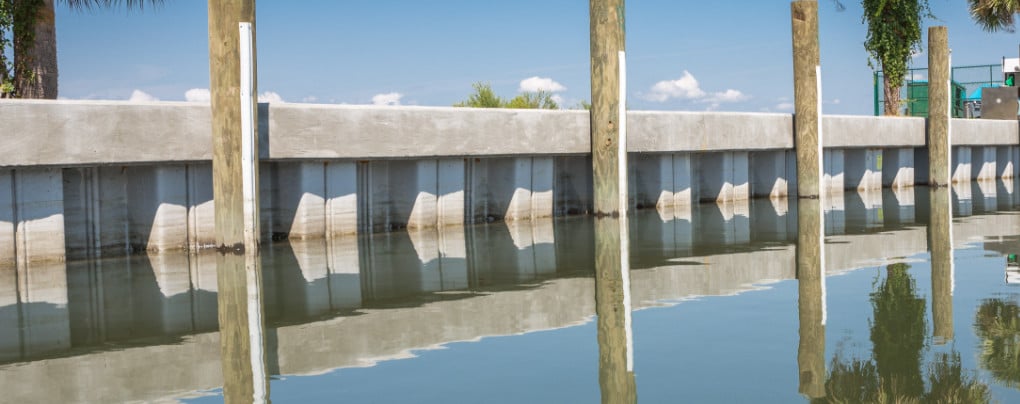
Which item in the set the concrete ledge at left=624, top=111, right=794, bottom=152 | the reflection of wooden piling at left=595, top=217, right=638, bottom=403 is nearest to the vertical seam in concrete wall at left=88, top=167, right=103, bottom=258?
the reflection of wooden piling at left=595, top=217, right=638, bottom=403

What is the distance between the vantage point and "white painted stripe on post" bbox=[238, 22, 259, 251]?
9.54 meters

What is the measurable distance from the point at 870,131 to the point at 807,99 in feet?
10.0

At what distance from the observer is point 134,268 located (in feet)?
29.5

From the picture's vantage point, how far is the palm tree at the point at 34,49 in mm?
13742

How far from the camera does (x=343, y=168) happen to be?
448 inches

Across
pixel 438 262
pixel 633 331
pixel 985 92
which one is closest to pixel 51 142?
pixel 438 262

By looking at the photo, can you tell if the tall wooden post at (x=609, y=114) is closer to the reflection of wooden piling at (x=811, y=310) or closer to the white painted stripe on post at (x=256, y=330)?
the reflection of wooden piling at (x=811, y=310)

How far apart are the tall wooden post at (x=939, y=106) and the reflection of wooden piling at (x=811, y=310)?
8.34 metres

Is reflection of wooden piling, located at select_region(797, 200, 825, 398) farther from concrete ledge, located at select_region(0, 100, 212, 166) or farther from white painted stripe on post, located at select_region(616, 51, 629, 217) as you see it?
concrete ledge, located at select_region(0, 100, 212, 166)

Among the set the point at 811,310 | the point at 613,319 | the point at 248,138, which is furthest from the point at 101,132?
the point at 811,310

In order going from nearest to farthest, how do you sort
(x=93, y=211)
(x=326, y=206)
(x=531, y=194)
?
(x=93, y=211) < (x=326, y=206) < (x=531, y=194)

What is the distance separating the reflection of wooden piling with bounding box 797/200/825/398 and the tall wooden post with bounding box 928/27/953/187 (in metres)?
8.34

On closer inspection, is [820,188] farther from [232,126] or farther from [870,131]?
[232,126]

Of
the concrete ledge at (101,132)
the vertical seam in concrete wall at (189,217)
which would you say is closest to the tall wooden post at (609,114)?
the vertical seam in concrete wall at (189,217)
